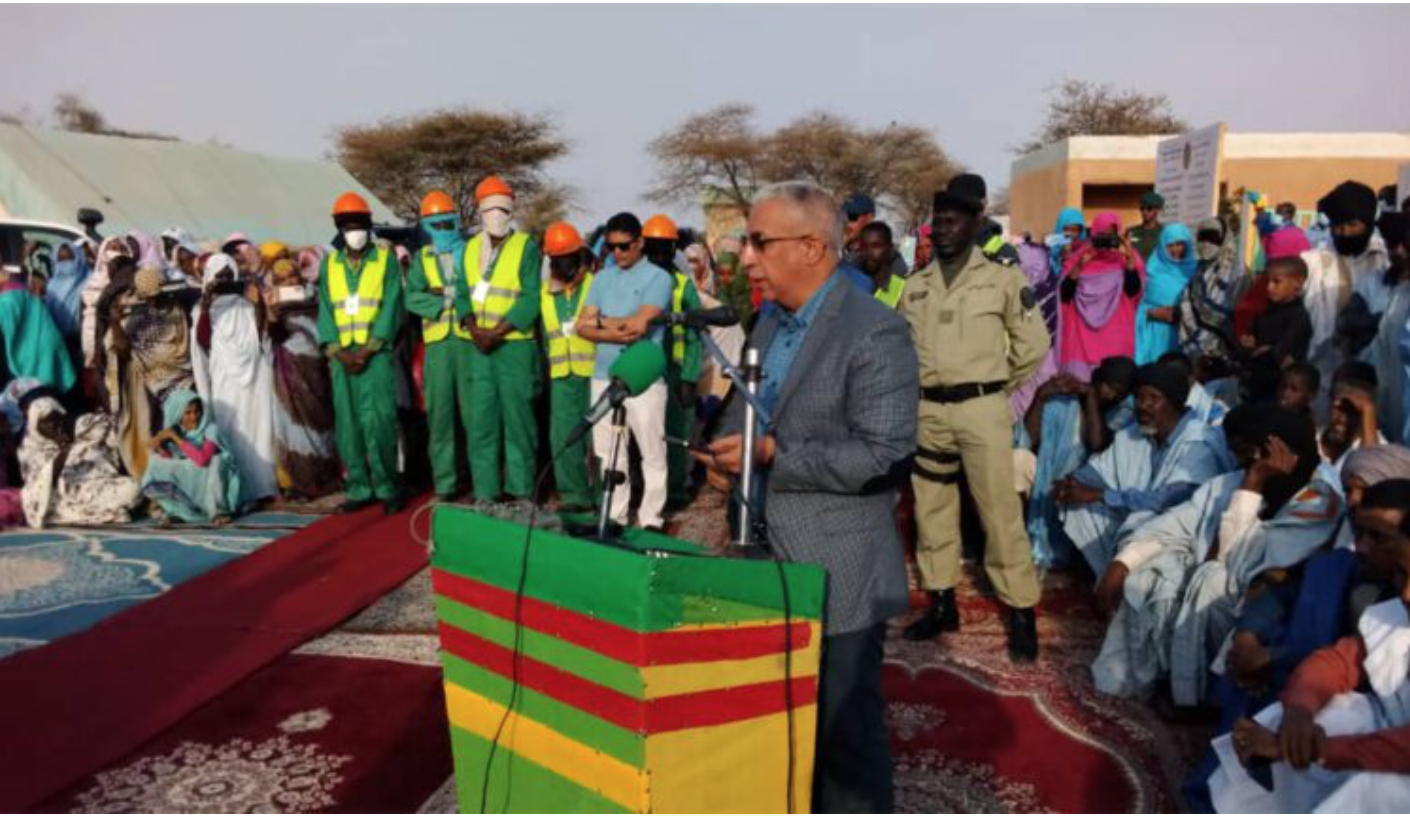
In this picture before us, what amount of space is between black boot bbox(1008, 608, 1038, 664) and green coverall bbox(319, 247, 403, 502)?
4.24m

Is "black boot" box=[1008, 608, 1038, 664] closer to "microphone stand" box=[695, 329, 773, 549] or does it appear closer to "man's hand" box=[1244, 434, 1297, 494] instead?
"man's hand" box=[1244, 434, 1297, 494]

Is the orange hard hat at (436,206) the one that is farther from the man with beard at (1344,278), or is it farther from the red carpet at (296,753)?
the man with beard at (1344,278)

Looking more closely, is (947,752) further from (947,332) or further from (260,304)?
(260,304)

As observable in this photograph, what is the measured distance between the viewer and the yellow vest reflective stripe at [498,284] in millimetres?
7070

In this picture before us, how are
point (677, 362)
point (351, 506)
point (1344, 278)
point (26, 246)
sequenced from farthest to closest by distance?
1. point (26, 246)
2. point (351, 506)
3. point (677, 362)
4. point (1344, 278)

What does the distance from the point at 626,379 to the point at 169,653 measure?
3.40 metres

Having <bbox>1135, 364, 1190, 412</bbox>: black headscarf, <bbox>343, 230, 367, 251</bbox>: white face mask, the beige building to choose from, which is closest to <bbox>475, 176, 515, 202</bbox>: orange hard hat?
<bbox>343, 230, 367, 251</bbox>: white face mask

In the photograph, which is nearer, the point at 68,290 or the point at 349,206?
the point at 349,206

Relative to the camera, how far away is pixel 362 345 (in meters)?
7.26

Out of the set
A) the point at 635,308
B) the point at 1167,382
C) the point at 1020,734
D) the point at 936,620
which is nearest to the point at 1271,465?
the point at 1167,382

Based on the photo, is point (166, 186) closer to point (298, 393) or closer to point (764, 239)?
point (298, 393)

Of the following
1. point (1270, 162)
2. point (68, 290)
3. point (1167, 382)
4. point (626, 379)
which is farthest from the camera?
point (1270, 162)

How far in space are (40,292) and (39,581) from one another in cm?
394

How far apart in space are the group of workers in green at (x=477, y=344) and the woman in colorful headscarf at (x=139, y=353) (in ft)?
3.67
